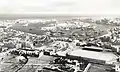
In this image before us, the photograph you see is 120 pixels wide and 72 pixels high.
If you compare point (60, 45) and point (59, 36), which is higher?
point (59, 36)

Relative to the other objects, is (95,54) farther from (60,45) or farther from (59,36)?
(59,36)

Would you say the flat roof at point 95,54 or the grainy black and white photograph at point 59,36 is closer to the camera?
the grainy black and white photograph at point 59,36

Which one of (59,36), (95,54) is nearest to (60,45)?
(59,36)

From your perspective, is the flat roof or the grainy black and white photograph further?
the flat roof

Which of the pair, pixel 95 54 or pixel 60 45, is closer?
pixel 95 54

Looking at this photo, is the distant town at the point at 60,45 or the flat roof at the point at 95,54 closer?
the distant town at the point at 60,45
